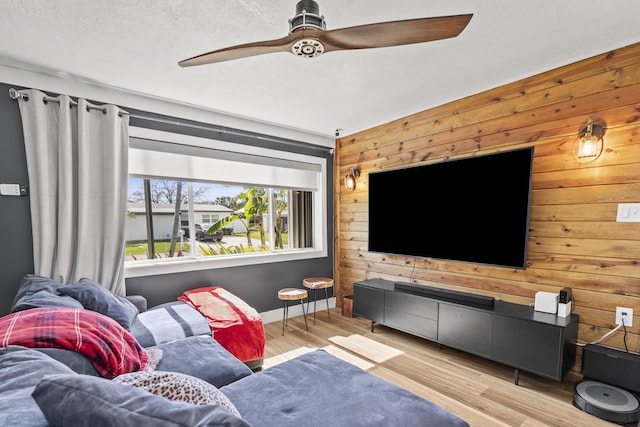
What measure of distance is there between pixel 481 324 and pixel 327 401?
1.69 meters

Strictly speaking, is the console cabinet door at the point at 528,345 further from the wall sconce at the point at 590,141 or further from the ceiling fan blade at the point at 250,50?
the ceiling fan blade at the point at 250,50

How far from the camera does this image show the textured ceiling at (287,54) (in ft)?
5.24

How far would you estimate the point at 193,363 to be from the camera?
1.63m

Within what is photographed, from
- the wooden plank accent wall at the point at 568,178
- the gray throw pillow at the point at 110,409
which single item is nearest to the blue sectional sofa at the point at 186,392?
the gray throw pillow at the point at 110,409

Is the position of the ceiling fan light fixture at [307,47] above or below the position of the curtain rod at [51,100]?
below

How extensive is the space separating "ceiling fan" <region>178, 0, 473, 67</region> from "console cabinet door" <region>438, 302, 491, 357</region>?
2.08 metres

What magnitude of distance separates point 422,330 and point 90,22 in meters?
3.42

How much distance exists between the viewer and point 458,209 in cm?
265

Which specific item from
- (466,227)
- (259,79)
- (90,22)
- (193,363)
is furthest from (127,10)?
(466,227)

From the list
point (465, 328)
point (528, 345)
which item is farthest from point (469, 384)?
point (528, 345)

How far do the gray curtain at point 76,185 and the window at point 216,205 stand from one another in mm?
203

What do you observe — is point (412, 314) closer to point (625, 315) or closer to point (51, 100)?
point (625, 315)

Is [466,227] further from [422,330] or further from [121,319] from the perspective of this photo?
[121,319]

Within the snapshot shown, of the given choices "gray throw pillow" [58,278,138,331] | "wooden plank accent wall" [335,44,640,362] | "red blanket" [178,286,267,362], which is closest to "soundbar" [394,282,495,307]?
"wooden plank accent wall" [335,44,640,362]
